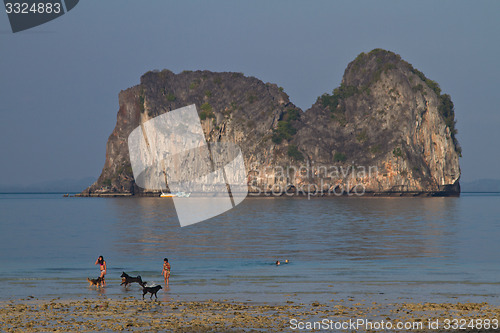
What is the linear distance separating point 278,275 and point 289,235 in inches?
1266

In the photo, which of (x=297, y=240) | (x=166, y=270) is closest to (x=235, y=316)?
(x=166, y=270)

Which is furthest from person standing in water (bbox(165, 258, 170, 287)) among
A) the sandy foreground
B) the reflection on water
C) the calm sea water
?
the reflection on water

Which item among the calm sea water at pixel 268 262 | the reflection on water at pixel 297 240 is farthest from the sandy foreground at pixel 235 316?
the reflection on water at pixel 297 240

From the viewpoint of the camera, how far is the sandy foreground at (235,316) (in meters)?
21.5

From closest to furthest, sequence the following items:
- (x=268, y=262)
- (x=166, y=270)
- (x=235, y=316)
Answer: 1. (x=235, y=316)
2. (x=166, y=270)
3. (x=268, y=262)

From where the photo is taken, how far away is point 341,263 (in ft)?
138

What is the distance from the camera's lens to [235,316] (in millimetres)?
23438

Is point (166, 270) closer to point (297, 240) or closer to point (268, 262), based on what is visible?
point (268, 262)

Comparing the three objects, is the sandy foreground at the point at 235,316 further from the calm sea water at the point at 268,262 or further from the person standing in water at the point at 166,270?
the person standing in water at the point at 166,270

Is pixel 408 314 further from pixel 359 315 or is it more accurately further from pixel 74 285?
pixel 74 285

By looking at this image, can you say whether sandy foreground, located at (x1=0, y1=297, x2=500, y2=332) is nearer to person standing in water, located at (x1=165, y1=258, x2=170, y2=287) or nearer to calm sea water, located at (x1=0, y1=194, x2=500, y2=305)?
calm sea water, located at (x1=0, y1=194, x2=500, y2=305)

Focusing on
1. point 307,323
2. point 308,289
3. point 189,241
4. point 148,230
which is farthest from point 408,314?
point 148,230

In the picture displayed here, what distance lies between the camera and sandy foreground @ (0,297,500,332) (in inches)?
845

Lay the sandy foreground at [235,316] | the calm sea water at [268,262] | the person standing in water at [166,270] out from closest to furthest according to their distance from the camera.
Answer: the sandy foreground at [235,316], the calm sea water at [268,262], the person standing in water at [166,270]
